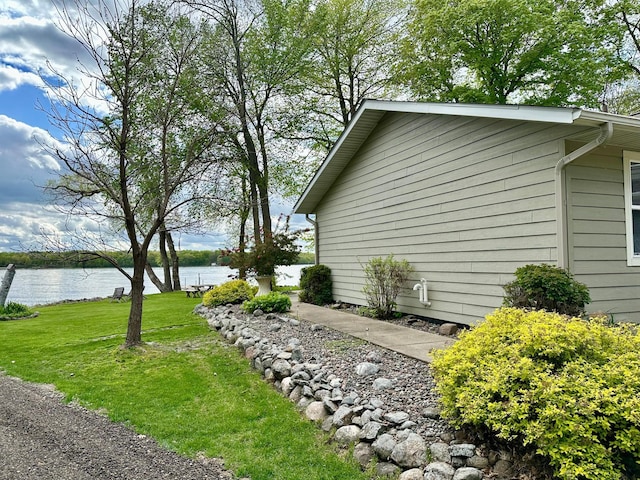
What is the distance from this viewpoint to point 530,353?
9.81 ft

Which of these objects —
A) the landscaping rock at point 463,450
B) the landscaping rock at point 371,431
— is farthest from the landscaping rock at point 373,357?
the landscaping rock at point 463,450

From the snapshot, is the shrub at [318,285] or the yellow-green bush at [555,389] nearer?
the yellow-green bush at [555,389]

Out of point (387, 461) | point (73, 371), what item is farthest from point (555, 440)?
point (73, 371)

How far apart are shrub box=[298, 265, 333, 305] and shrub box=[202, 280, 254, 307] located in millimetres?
1623

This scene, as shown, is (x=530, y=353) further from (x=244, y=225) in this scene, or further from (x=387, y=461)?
(x=244, y=225)

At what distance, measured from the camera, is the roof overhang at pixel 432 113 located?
15.7 feet

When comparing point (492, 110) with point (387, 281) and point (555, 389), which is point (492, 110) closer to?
point (387, 281)

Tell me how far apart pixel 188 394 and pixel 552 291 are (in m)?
4.40

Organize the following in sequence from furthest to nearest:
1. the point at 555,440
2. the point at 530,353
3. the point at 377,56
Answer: the point at 377,56 → the point at 530,353 → the point at 555,440

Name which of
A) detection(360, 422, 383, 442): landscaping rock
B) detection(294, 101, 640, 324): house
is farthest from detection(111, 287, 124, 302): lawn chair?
detection(360, 422, 383, 442): landscaping rock

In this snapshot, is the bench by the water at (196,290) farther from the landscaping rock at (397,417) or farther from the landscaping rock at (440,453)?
the landscaping rock at (440,453)

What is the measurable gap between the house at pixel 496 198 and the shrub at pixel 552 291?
12.5 inches

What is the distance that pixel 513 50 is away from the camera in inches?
648

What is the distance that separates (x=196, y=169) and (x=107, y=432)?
5.23 meters
